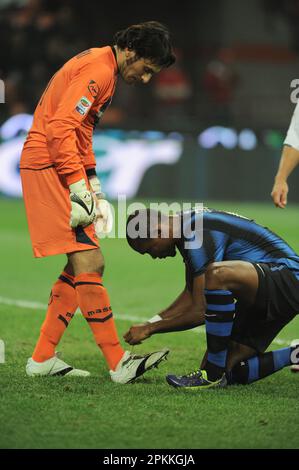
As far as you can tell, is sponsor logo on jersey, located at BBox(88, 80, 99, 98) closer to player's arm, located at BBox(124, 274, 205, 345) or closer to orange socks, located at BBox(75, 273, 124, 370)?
orange socks, located at BBox(75, 273, 124, 370)

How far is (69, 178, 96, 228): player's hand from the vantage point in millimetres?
5316

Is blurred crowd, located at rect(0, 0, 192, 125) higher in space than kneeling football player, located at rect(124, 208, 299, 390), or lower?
lower

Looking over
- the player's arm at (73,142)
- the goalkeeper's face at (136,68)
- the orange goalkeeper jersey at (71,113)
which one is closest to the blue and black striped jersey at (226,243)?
the player's arm at (73,142)

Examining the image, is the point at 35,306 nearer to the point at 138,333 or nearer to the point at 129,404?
the point at 138,333

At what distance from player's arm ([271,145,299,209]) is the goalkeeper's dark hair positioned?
3.07 ft

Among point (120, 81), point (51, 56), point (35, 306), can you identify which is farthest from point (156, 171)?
point (35, 306)

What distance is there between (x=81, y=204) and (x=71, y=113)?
49cm

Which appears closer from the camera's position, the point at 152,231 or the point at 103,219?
the point at 152,231

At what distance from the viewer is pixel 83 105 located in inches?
211

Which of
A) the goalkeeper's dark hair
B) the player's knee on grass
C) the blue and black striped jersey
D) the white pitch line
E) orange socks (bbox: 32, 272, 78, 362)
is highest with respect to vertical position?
the goalkeeper's dark hair

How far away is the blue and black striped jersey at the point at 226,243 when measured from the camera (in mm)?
5449

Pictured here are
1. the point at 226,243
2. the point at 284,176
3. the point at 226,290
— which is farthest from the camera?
the point at 284,176

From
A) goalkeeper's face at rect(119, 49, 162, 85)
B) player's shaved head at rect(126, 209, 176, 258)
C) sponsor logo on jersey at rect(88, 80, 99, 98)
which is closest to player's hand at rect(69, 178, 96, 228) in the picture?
player's shaved head at rect(126, 209, 176, 258)
